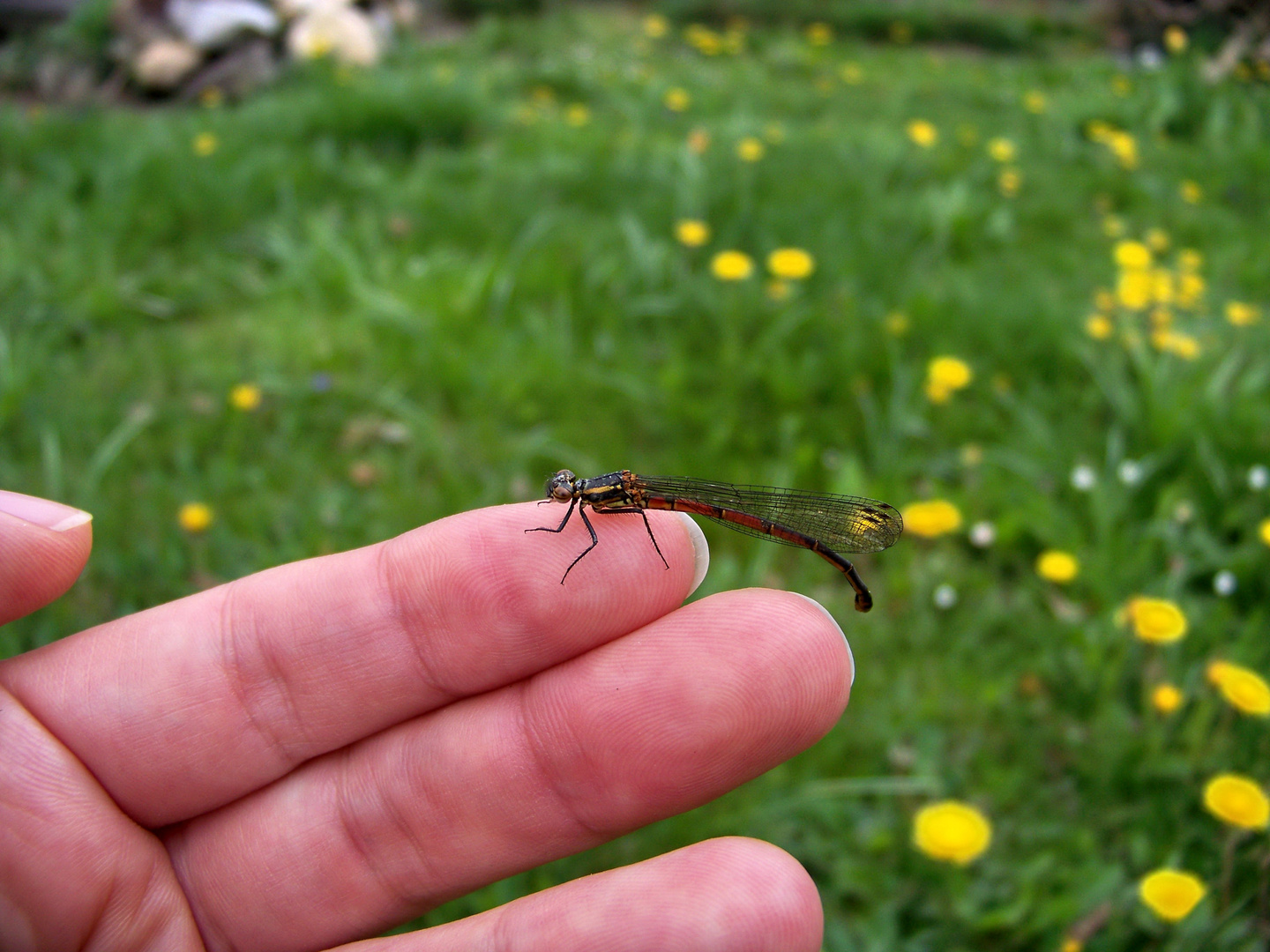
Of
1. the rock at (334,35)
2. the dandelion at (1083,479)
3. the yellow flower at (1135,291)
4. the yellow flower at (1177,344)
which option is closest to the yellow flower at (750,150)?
the yellow flower at (1135,291)

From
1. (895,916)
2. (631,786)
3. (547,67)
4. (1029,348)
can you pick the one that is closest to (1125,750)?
(895,916)

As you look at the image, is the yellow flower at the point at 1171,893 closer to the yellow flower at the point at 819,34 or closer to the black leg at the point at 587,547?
the black leg at the point at 587,547

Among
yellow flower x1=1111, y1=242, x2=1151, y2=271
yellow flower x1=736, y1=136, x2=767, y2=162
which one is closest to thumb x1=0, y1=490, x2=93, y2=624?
yellow flower x1=736, y1=136, x2=767, y2=162

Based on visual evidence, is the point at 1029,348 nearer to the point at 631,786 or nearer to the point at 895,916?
the point at 895,916

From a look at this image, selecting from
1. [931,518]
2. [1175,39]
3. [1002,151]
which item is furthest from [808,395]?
[1175,39]

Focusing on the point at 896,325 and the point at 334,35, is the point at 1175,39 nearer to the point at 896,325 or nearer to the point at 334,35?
the point at 896,325

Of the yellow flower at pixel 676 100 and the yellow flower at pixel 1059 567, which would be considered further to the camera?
the yellow flower at pixel 676 100
